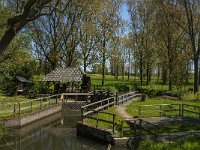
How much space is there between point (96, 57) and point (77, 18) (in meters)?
7.98

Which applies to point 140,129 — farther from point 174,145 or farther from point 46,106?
point 46,106

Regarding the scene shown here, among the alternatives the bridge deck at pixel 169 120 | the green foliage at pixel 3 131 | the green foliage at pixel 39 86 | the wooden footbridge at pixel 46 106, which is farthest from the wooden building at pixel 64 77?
the bridge deck at pixel 169 120

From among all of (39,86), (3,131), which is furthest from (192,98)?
(3,131)

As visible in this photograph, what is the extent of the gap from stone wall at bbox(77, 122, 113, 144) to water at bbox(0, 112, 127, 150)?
35 cm

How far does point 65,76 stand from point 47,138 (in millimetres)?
20128

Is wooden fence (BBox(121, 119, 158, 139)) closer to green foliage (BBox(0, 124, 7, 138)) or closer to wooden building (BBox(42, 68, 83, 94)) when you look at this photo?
green foliage (BBox(0, 124, 7, 138))

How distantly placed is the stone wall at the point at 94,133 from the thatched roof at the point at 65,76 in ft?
63.6

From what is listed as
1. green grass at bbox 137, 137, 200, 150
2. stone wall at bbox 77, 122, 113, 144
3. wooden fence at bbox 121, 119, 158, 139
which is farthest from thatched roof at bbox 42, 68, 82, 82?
green grass at bbox 137, 137, 200, 150

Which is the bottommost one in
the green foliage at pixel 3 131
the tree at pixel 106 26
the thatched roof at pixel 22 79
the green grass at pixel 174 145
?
the green foliage at pixel 3 131

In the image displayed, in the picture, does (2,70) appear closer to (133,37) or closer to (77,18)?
(77,18)

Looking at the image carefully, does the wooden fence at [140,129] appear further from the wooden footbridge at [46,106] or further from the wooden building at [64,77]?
the wooden building at [64,77]

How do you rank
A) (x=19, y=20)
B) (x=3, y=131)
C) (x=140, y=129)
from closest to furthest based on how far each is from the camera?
Answer: (x=19, y=20) < (x=140, y=129) < (x=3, y=131)

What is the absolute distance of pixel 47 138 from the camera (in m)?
26.3

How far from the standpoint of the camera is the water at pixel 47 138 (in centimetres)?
2306
